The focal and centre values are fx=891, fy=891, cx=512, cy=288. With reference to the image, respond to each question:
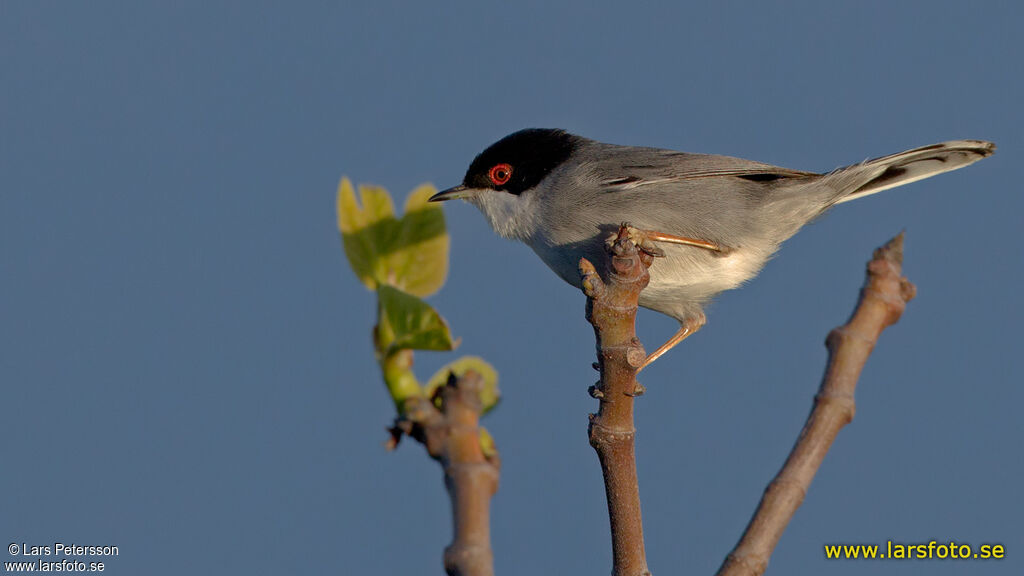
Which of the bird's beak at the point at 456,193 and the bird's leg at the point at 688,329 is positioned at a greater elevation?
the bird's beak at the point at 456,193

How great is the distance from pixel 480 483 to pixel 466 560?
16cm

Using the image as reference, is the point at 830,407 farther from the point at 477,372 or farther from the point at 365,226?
the point at 365,226

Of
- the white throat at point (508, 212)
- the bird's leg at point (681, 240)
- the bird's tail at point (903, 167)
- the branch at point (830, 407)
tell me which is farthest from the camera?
the white throat at point (508, 212)

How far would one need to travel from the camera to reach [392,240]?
2.19 metres

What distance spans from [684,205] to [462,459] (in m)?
3.18

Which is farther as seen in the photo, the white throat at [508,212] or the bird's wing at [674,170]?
the white throat at [508,212]

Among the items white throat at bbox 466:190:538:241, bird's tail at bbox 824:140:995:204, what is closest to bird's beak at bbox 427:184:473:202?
white throat at bbox 466:190:538:241

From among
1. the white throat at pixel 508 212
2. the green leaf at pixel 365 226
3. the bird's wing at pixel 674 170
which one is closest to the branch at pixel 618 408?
the green leaf at pixel 365 226

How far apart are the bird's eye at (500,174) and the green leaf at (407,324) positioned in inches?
135

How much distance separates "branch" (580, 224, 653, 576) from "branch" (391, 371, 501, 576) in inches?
31.6

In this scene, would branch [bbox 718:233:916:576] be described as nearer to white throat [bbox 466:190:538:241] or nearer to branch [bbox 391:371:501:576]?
branch [bbox 391:371:501:576]

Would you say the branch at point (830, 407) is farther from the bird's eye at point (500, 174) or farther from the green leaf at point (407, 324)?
the bird's eye at point (500, 174)

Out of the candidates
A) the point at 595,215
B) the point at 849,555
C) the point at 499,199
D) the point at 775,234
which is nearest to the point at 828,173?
the point at 775,234

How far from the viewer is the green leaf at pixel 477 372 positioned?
2156 mm
